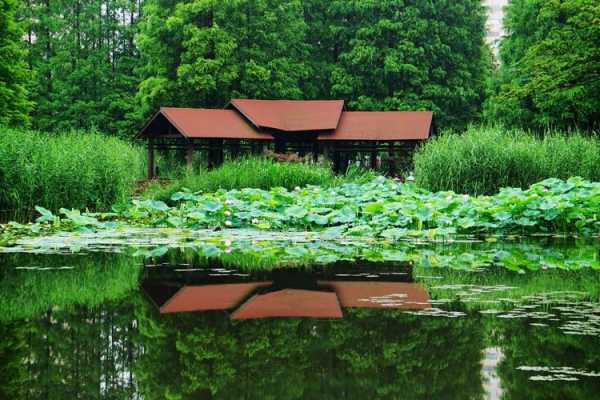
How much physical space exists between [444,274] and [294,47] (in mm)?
31467

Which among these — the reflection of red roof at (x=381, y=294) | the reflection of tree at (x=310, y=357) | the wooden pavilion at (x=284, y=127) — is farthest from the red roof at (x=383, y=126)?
the reflection of tree at (x=310, y=357)

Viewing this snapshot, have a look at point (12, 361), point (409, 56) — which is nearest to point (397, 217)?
point (12, 361)

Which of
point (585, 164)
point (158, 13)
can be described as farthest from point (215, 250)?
point (158, 13)

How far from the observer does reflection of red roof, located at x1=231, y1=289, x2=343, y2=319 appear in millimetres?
4434

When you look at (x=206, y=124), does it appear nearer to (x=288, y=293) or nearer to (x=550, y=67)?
(x=550, y=67)

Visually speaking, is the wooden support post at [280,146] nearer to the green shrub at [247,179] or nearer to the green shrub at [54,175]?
the green shrub at [247,179]

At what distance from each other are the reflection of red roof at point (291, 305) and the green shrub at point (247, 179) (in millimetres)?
10118

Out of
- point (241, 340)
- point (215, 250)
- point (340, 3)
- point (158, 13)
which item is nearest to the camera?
point (241, 340)

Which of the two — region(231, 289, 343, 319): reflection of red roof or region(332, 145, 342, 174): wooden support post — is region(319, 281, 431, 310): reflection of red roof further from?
region(332, 145, 342, 174): wooden support post

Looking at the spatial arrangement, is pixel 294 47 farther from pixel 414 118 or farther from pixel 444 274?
pixel 444 274

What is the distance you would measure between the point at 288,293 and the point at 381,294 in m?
0.58

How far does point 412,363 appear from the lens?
11.1ft

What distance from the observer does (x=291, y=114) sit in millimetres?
30453

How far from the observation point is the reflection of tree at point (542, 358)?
115 inches
